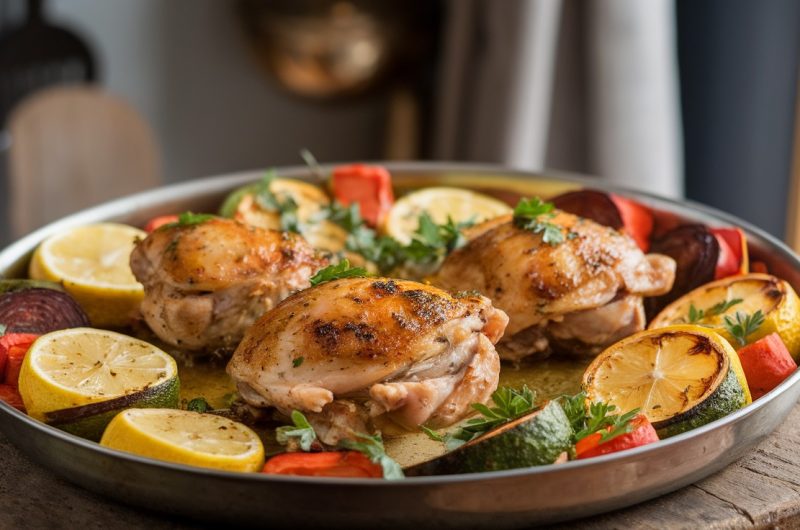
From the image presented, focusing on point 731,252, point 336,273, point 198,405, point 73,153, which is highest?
point 336,273

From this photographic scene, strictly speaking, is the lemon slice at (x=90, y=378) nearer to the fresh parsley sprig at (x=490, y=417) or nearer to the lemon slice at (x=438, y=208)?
the fresh parsley sprig at (x=490, y=417)

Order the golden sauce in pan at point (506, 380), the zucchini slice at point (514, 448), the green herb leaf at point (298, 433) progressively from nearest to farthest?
the zucchini slice at point (514, 448) < the green herb leaf at point (298, 433) < the golden sauce in pan at point (506, 380)

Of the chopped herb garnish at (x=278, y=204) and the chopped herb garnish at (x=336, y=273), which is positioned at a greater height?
the chopped herb garnish at (x=336, y=273)

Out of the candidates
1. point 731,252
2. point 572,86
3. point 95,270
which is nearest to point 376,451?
point 95,270

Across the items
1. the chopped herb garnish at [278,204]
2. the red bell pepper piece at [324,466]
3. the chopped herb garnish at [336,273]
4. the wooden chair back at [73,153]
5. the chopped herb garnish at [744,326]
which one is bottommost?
the wooden chair back at [73,153]

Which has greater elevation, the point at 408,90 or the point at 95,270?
the point at 95,270

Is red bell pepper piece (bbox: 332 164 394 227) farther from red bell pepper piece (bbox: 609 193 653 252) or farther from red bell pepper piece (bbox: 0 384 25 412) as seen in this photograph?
red bell pepper piece (bbox: 0 384 25 412)

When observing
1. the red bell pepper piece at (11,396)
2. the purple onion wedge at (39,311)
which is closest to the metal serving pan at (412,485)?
the red bell pepper piece at (11,396)

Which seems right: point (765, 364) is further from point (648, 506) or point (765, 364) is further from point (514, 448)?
point (514, 448)
